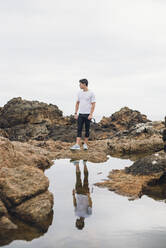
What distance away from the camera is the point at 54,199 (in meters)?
4.88

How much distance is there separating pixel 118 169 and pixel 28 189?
3.69 m

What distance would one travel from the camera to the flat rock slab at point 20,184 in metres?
4.21

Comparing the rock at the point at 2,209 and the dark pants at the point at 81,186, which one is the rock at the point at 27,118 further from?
the rock at the point at 2,209

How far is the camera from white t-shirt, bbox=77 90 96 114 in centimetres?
1006

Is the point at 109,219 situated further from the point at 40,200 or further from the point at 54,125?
the point at 54,125

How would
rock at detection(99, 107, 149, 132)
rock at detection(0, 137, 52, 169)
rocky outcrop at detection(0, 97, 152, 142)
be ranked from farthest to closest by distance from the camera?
rock at detection(99, 107, 149, 132), rocky outcrop at detection(0, 97, 152, 142), rock at detection(0, 137, 52, 169)

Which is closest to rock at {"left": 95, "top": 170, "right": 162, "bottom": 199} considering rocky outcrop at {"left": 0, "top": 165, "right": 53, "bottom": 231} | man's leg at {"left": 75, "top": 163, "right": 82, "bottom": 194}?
man's leg at {"left": 75, "top": 163, "right": 82, "bottom": 194}

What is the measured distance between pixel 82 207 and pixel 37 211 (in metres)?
0.75

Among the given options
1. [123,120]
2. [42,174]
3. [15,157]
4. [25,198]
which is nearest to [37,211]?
[25,198]

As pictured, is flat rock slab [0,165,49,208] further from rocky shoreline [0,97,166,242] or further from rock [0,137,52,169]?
rock [0,137,52,169]

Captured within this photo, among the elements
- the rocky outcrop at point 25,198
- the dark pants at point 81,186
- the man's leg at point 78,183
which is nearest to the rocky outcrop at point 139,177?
the dark pants at point 81,186

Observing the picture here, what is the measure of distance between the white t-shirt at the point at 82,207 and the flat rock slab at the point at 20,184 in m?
0.62

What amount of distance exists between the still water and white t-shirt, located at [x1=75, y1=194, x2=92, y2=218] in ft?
0.25

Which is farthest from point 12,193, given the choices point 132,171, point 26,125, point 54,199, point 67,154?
point 26,125
